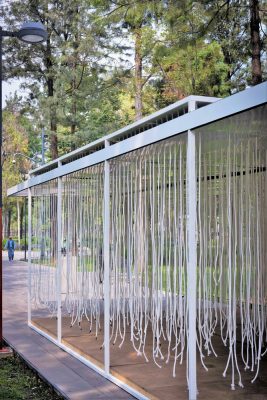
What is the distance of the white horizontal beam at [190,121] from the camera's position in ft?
11.0

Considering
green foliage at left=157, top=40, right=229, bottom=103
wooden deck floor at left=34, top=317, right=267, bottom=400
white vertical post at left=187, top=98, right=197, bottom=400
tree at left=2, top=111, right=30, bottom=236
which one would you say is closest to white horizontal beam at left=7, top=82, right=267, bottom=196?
white vertical post at left=187, top=98, right=197, bottom=400

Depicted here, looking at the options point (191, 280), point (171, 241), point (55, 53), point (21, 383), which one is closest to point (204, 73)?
point (55, 53)

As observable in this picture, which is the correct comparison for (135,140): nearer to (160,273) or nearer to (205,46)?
(160,273)

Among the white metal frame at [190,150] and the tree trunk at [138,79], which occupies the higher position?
the tree trunk at [138,79]

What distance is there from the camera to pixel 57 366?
610 cm

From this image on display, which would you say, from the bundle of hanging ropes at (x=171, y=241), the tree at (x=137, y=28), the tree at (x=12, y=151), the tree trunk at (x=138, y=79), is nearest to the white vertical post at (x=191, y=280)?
the bundle of hanging ropes at (x=171, y=241)

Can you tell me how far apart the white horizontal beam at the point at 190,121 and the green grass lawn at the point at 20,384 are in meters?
2.26

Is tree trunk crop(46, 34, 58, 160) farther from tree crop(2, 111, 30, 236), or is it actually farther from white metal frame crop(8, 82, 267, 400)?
white metal frame crop(8, 82, 267, 400)

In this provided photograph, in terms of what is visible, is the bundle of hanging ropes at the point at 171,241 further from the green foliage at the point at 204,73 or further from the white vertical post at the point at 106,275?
the green foliage at the point at 204,73

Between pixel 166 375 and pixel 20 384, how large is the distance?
1.53 m

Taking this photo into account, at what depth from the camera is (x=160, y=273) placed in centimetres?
525

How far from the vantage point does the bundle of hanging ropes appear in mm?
5160

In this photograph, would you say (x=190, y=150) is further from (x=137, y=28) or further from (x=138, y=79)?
(x=138, y=79)

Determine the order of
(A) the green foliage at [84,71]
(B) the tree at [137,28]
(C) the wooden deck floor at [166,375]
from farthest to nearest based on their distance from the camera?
1. (A) the green foliage at [84,71]
2. (B) the tree at [137,28]
3. (C) the wooden deck floor at [166,375]
